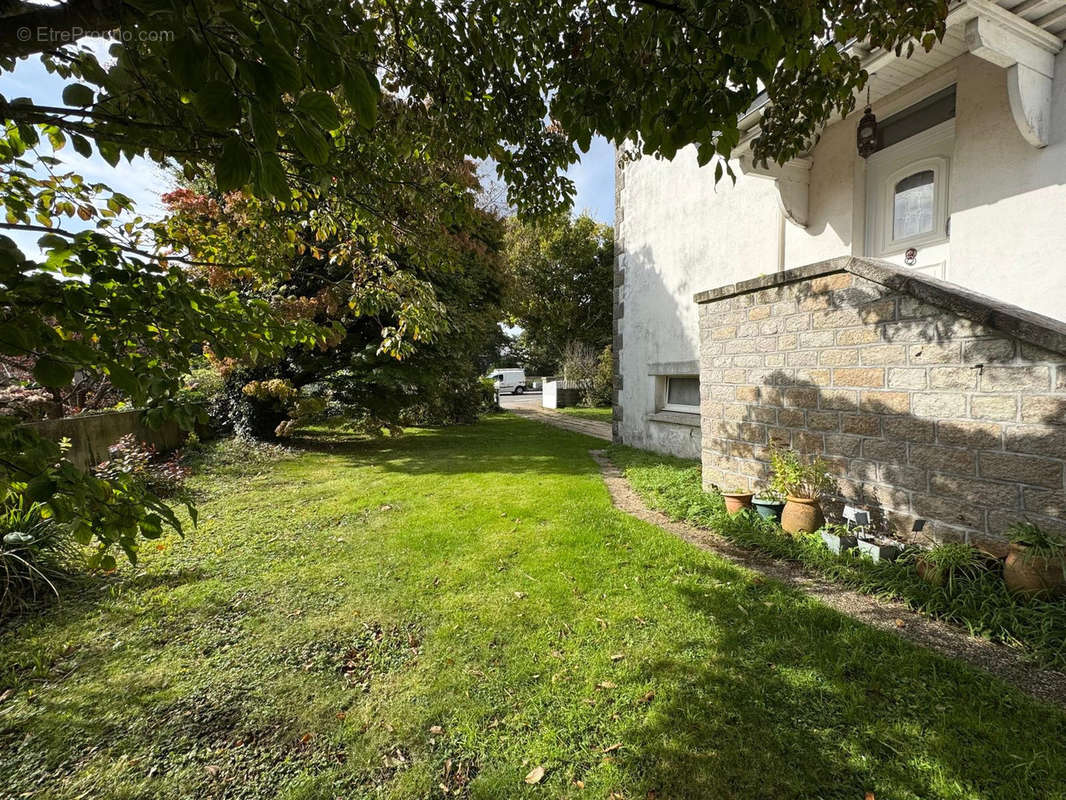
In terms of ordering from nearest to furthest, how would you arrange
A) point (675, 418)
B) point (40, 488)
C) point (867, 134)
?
point (40, 488), point (867, 134), point (675, 418)

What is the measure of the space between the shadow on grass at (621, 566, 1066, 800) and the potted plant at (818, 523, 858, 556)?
1.02 metres

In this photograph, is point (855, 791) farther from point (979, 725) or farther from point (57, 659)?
point (57, 659)

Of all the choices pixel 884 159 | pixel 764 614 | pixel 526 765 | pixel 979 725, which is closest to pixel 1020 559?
pixel 979 725

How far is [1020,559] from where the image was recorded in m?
2.58

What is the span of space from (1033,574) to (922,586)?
542 mm

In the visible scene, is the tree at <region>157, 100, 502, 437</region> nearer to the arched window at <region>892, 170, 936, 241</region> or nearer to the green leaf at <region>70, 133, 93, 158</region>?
the green leaf at <region>70, 133, 93, 158</region>

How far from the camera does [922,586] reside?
287 centimetres

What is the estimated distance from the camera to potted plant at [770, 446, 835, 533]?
381cm

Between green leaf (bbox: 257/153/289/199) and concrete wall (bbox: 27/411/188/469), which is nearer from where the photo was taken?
green leaf (bbox: 257/153/289/199)

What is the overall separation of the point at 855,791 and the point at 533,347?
23.5 m

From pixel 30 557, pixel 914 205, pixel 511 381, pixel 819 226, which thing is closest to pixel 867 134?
pixel 914 205

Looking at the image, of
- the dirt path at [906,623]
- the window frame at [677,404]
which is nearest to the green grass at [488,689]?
the dirt path at [906,623]

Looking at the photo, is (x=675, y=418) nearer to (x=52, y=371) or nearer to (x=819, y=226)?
(x=819, y=226)

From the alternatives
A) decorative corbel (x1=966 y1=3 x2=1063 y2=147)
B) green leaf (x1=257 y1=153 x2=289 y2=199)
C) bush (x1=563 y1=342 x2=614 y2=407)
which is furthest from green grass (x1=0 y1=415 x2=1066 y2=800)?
bush (x1=563 y1=342 x2=614 y2=407)
